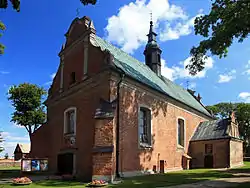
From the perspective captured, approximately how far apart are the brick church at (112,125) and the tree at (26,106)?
60.0ft

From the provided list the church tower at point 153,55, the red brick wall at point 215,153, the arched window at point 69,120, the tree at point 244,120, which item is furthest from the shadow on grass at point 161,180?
the tree at point 244,120

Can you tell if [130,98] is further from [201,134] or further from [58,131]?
[201,134]

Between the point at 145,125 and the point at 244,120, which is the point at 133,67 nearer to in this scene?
the point at 145,125

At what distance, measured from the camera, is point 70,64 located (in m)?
22.8

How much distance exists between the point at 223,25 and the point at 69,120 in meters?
13.7

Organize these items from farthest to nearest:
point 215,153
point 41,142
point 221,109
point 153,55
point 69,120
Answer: point 221,109
point 153,55
point 215,153
point 41,142
point 69,120

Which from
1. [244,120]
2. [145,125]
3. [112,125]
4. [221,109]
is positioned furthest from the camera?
[221,109]

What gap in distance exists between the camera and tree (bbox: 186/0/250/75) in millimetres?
14844

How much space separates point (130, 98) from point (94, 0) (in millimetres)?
11880

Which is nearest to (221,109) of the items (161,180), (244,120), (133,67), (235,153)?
(244,120)

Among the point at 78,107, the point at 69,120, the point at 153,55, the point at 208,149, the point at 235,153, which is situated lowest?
the point at 235,153

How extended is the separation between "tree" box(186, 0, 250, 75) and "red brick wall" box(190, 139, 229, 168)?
37.8 ft

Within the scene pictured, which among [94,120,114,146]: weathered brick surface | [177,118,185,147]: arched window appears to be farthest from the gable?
[177,118,185,147]: arched window

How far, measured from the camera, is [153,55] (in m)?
30.0
